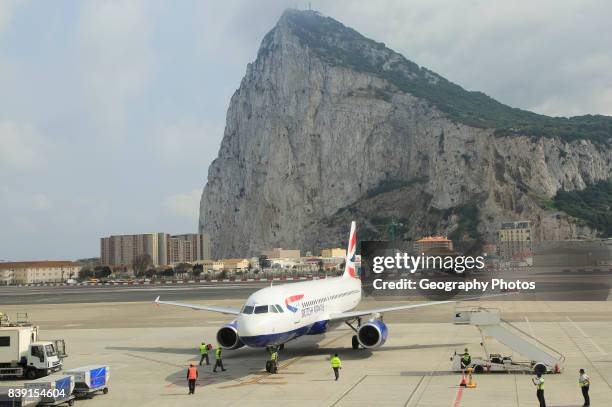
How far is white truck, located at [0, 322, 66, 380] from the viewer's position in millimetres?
28156

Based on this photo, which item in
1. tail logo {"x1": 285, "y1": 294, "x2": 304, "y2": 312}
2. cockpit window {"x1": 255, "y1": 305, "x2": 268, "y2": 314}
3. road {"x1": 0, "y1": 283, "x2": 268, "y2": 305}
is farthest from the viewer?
road {"x1": 0, "y1": 283, "x2": 268, "y2": 305}

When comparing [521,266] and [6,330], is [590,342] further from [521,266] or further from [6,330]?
[521,266]

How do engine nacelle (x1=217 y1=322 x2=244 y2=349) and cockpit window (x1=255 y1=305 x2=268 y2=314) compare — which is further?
engine nacelle (x1=217 y1=322 x2=244 y2=349)

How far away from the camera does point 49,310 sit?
242ft

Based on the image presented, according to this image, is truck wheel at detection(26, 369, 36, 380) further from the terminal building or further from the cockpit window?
the terminal building

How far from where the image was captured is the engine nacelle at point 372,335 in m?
31.5

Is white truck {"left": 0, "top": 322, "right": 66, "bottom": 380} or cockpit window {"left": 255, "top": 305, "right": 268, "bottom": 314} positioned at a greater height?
cockpit window {"left": 255, "top": 305, "right": 268, "bottom": 314}

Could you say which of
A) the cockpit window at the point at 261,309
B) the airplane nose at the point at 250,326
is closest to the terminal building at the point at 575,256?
the cockpit window at the point at 261,309

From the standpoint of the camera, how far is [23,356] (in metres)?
28.4

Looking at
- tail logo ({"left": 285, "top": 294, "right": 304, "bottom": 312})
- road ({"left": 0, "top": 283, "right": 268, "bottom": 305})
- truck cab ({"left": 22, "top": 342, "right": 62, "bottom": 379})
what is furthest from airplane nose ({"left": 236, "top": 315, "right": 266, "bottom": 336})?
road ({"left": 0, "top": 283, "right": 268, "bottom": 305})

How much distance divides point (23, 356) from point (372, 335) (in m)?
17.0

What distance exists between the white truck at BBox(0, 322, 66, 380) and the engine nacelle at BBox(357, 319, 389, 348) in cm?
1515

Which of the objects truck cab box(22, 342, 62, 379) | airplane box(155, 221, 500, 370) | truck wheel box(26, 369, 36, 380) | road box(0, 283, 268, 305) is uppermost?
airplane box(155, 221, 500, 370)

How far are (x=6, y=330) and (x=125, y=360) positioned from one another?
25.1 ft
